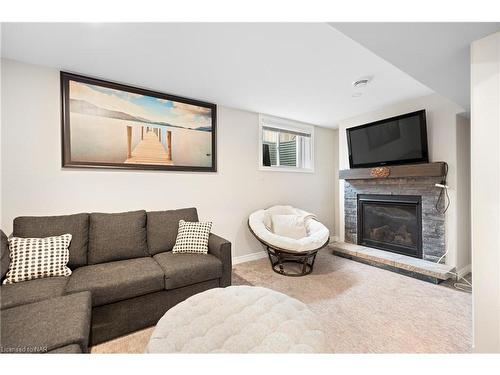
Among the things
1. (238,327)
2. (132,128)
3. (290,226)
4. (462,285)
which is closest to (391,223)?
(462,285)

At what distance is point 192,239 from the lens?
7.36ft

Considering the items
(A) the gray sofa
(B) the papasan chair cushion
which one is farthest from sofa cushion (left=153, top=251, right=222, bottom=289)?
(B) the papasan chair cushion

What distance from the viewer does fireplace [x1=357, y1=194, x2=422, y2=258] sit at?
3.02 metres

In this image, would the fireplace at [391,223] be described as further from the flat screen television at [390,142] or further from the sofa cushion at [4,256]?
the sofa cushion at [4,256]

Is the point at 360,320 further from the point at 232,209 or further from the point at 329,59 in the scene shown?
the point at 329,59

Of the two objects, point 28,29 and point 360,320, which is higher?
point 28,29

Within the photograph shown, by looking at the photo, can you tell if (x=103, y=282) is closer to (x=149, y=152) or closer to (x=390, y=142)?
(x=149, y=152)

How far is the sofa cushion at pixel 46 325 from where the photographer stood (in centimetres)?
96

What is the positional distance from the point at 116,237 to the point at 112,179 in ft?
2.37
